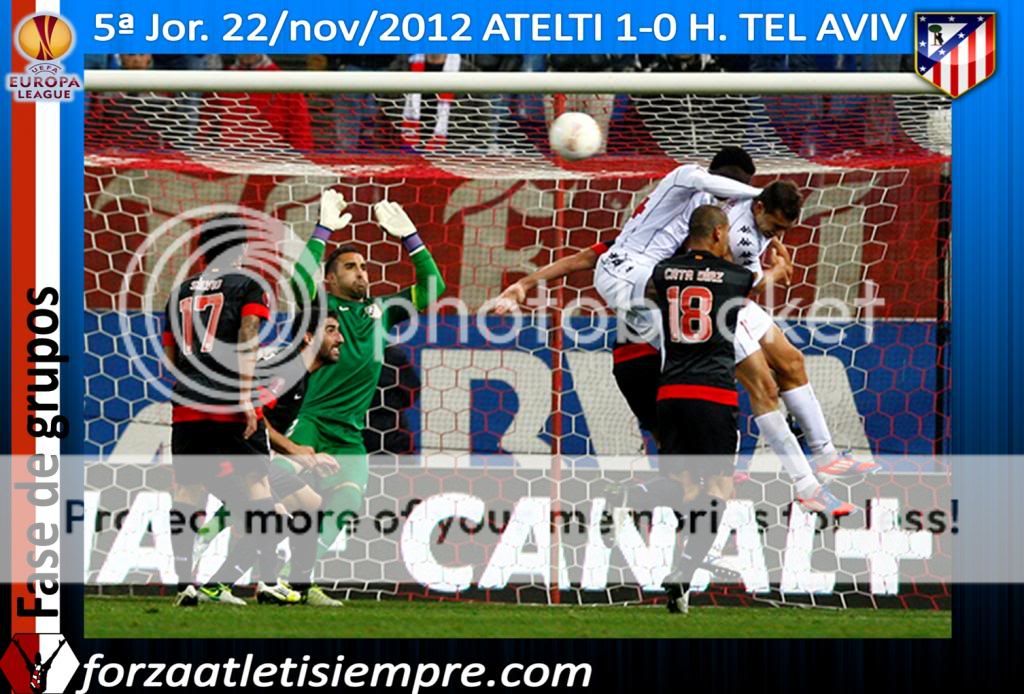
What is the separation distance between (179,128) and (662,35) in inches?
104

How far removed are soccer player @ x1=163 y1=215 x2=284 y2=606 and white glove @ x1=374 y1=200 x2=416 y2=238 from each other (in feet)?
2.14

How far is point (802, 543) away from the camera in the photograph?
767 cm

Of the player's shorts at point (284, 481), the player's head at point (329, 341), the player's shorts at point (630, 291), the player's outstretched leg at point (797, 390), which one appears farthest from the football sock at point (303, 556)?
the player's outstretched leg at point (797, 390)

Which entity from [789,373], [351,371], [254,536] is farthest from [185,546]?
[789,373]

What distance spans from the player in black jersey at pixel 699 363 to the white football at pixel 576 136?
52 centimetres

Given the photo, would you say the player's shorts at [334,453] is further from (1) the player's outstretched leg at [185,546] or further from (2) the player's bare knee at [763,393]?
(2) the player's bare knee at [763,393]

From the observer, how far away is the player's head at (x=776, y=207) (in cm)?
713

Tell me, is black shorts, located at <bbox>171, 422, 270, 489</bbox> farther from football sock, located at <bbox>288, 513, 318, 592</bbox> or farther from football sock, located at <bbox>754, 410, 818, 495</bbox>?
football sock, located at <bbox>754, 410, 818, 495</bbox>

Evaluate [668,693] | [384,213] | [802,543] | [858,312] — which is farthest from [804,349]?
[668,693]

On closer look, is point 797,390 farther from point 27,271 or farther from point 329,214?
point 27,271

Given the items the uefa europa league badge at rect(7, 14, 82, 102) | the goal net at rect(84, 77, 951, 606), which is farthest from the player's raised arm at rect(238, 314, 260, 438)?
the uefa europa league badge at rect(7, 14, 82, 102)

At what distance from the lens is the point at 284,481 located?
7199 mm

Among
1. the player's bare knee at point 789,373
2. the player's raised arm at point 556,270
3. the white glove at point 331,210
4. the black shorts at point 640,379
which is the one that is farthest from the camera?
the player's bare knee at point 789,373

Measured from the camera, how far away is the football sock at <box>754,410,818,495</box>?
282 inches
